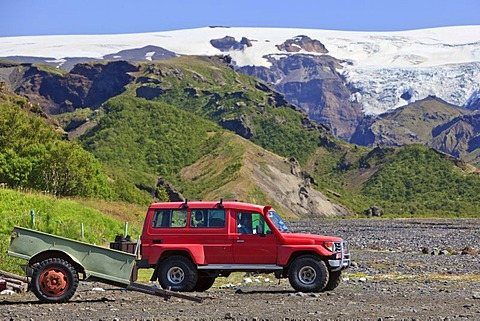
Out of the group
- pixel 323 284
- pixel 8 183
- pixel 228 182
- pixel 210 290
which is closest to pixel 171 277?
pixel 210 290

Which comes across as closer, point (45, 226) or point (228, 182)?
point (45, 226)

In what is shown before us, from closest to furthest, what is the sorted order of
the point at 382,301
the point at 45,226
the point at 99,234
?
1. the point at 382,301
2. the point at 45,226
3. the point at 99,234

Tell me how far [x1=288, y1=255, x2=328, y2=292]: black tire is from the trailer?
326cm

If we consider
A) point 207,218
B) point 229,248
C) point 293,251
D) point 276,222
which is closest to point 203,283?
point 229,248

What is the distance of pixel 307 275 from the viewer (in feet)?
71.8

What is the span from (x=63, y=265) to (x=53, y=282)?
0.45m

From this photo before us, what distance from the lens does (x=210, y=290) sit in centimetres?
2327

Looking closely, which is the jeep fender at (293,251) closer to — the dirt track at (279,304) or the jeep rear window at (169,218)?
the dirt track at (279,304)

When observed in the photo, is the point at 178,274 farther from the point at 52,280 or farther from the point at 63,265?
the point at 52,280

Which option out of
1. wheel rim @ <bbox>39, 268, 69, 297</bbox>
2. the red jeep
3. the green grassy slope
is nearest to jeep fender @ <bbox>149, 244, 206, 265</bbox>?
the red jeep

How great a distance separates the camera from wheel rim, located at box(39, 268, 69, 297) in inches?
760

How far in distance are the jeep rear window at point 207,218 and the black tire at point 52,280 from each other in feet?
13.1

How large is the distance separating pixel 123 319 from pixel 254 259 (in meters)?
6.05

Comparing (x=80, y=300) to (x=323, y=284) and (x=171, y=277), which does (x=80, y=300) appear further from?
(x=323, y=284)
